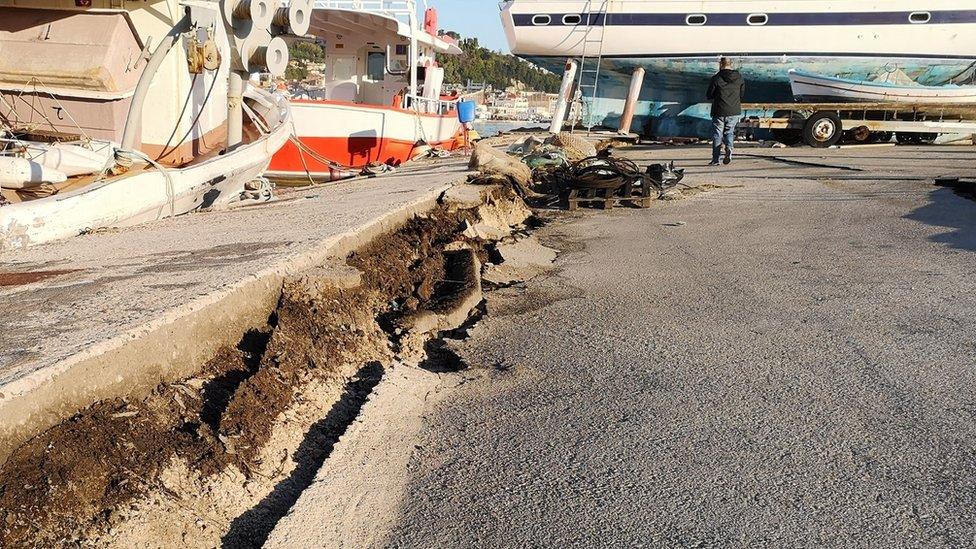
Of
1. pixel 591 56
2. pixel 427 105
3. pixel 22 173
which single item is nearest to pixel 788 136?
pixel 591 56

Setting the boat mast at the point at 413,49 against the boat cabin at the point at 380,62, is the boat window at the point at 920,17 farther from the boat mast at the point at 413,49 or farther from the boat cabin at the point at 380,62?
the boat mast at the point at 413,49

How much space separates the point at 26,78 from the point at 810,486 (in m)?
8.17

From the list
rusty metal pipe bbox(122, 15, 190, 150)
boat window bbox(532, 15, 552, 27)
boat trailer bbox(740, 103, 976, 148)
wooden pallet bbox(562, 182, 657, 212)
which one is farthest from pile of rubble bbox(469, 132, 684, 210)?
boat window bbox(532, 15, 552, 27)

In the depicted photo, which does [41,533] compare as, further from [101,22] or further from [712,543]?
[101,22]

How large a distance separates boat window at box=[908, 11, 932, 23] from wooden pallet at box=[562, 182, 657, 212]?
13513 millimetres

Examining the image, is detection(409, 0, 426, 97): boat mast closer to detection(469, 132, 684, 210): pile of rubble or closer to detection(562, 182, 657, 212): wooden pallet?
detection(469, 132, 684, 210): pile of rubble

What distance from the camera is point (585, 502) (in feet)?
8.52

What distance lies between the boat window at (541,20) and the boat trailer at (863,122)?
6017 millimetres

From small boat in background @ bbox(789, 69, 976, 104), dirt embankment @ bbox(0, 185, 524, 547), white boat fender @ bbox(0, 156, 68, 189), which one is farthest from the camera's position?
small boat in background @ bbox(789, 69, 976, 104)

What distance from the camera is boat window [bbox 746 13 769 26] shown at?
1962cm

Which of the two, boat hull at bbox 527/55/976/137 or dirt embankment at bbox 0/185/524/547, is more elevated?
boat hull at bbox 527/55/976/137

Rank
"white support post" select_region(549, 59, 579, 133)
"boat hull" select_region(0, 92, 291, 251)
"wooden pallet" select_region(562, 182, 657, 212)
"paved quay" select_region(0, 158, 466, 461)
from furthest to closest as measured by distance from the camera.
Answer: "white support post" select_region(549, 59, 579, 133) → "wooden pallet" select_region(562, 182, 657, 212) → "boat hull" select_region(0, 92, 291, 251) → "paved quay" select_region(0, 158, 466, 461)

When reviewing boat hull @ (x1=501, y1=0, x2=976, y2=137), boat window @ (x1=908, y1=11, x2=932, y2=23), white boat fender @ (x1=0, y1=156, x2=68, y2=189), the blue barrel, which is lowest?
white boat fender @ (x1=0, y1=156, x2=68, y2=189)

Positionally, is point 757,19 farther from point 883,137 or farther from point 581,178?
point 581,178
